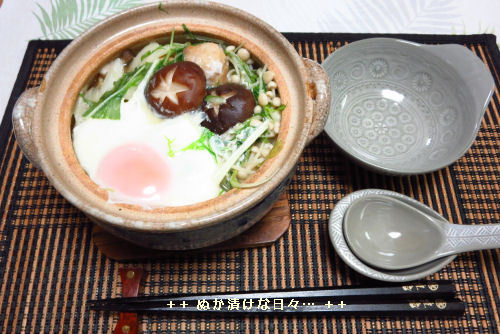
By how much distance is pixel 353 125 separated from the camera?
2.08 meters

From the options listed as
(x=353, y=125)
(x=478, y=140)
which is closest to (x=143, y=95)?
(x=353, y=125)

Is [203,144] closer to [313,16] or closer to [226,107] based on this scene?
[226,107]

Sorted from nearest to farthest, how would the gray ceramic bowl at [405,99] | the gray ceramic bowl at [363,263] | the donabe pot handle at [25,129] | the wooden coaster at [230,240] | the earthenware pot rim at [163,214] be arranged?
the earthenware pot rim at [163,214], the donabe pot handle at [25,129], the gray ceramic bowl at [363,263], the wooden coaster at [230,240], the gray ceramic bowl at [405,99]

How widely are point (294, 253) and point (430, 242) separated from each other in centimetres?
63

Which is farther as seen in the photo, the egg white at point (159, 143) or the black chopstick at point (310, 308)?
the black chopstick at point (310, 308)

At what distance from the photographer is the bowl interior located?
1957 mm

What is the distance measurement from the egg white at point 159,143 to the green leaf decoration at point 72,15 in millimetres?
1247

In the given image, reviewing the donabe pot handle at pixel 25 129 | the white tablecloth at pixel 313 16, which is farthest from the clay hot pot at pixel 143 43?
the white tablecloth at pixel 313 16

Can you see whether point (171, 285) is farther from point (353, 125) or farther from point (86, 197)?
point (353, 125)

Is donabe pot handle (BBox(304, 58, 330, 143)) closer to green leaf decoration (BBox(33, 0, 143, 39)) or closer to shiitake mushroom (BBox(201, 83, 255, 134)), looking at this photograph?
shiitake mushroom (BBox(201, 83, 255, 134))

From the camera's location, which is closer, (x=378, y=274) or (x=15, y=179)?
(x=378, y=274)

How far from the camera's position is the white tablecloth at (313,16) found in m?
2.50

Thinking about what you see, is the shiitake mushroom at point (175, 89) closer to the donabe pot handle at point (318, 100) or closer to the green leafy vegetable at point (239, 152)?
the green leafy vegetable at point (239, 152)

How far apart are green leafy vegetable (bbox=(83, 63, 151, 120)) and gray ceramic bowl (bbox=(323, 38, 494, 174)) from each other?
36.5 inches
